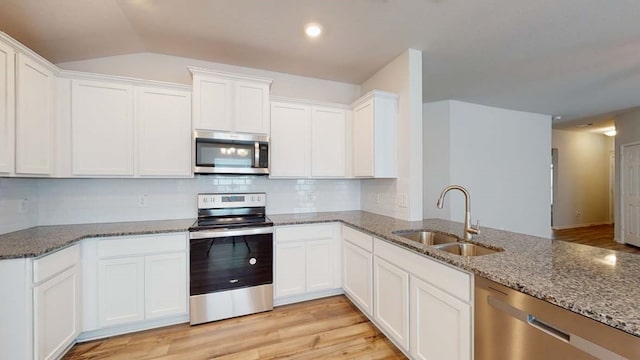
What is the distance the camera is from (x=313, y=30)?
7.73 ft

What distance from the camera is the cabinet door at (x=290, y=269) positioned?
2.68 meters

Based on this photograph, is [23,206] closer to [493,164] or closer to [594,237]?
[493,164]

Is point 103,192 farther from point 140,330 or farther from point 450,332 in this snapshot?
point 450,332

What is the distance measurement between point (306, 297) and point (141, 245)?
5.49ft

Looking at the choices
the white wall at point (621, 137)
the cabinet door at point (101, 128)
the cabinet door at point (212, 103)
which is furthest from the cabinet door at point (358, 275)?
the white wall at point (621, 137)

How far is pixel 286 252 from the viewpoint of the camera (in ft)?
8.87

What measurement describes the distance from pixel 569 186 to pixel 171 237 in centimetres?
936

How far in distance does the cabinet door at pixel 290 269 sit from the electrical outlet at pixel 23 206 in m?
2.22

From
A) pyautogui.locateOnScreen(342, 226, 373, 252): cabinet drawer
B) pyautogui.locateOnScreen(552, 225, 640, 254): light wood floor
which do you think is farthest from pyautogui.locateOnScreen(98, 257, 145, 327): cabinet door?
pyautogui.locateOnScreen(552, 225, 640, 254): light wood floor

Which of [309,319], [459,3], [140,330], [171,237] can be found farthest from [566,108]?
[140,330]

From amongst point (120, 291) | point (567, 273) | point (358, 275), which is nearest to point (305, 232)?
point (358, 275)

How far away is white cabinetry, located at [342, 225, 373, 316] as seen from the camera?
7.76 feet

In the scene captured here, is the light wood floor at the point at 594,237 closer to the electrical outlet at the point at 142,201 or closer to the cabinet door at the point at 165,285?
the cabinet door at the point at 165,285

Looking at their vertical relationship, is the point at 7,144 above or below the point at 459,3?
below
